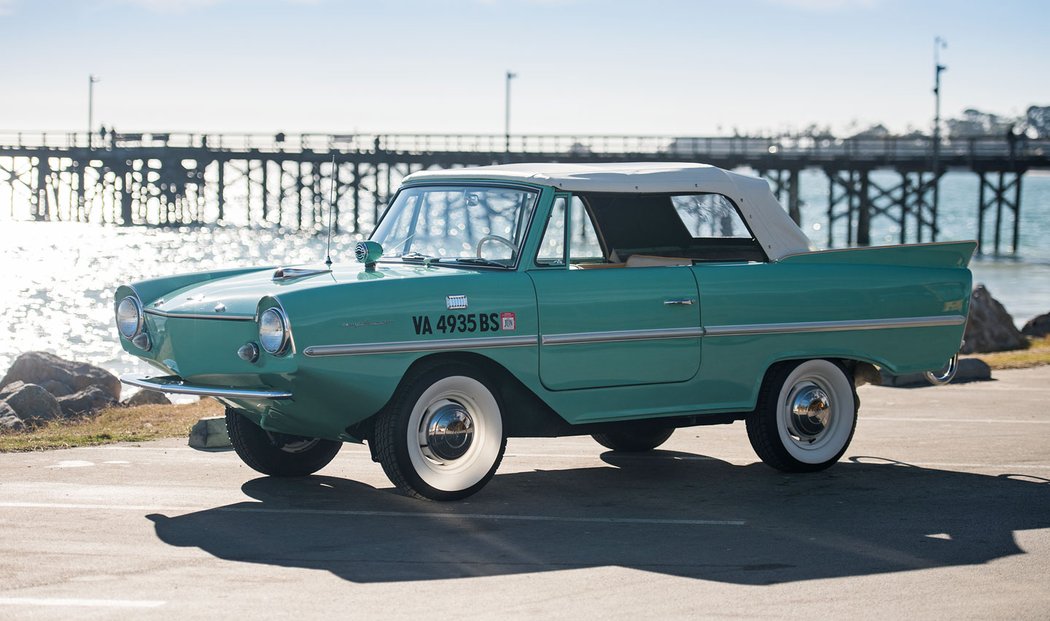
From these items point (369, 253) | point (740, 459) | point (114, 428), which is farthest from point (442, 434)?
point (114, 428)

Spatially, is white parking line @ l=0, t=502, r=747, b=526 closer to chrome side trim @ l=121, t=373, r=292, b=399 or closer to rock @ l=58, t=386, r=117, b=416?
chrome side trim @ l=121, t=373, r=292, b=399

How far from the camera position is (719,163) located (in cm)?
5669

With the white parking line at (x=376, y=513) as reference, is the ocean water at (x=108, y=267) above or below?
below

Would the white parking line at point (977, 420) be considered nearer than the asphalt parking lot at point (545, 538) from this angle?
No

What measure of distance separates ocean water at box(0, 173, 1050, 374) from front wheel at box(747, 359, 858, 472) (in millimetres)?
4728

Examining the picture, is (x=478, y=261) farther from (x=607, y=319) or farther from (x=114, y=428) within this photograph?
(x=114, y=428)

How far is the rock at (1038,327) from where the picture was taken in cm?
2355

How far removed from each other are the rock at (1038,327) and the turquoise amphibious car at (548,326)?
49.5 ft

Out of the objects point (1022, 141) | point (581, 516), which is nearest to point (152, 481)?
point (581, 516)

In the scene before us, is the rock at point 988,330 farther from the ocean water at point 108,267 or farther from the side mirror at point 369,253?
the side mirror at point 369,253

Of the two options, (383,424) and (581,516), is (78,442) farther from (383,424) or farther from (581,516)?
(581,516)

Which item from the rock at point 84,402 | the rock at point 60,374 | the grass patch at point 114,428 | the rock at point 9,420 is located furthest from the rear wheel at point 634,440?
the rock at point 60,374

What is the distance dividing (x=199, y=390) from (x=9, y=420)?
4526 mm

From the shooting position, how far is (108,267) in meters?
51.3
